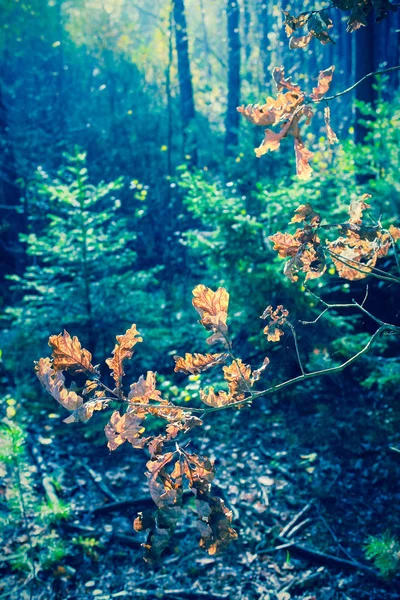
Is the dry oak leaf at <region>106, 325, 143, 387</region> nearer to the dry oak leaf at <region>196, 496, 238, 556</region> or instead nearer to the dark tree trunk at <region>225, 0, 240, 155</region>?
the dry oak leaf at <region>196, 496, 238, 556</region>

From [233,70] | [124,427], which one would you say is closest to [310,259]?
[124,427]

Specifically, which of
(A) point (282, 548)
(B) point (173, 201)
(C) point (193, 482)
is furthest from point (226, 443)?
(B) point (173, 201)

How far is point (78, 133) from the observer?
40.4 feet

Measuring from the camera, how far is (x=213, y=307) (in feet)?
5.20

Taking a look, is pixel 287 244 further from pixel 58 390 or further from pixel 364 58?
pixel 364 58

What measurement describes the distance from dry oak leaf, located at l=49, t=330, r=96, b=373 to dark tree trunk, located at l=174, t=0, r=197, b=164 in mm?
10375

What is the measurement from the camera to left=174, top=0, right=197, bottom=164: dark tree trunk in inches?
457

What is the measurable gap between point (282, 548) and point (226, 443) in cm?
146

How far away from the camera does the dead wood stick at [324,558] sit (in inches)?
136

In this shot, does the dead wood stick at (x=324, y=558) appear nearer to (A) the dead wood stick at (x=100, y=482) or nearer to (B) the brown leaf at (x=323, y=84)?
(A) the dead wood stick at (x=100, y=482)

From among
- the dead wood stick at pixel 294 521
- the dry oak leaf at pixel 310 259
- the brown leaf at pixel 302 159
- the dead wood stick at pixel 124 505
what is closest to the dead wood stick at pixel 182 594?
the dead wood stick at pixel 294 521

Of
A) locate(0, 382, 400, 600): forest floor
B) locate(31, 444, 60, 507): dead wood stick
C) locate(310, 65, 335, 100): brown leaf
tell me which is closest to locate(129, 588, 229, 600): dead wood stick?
locate(0, 382, 400, 600): forest floor

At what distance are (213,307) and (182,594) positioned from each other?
270 cm

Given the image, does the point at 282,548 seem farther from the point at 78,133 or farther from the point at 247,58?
the point at 247,58
